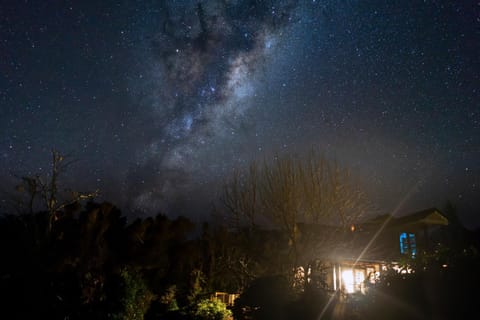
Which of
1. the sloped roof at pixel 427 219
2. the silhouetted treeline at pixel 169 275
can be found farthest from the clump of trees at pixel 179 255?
the sloped roof at pixel 427 219

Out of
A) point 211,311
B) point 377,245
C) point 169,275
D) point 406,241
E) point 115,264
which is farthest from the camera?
point 377,245

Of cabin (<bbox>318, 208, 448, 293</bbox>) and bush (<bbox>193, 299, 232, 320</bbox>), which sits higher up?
cabin (<bbox>318, 208, 448, 293</bbox>)

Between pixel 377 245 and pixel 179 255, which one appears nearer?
pixel 179 255

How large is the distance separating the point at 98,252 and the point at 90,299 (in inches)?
90.7

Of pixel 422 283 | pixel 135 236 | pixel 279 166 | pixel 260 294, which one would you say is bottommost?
pixel 260 294

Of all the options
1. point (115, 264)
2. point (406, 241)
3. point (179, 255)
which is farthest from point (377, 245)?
point (115, 264)

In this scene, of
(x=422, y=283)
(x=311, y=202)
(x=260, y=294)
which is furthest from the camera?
(x=311, y=202)

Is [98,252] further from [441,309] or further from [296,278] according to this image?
[441,309]

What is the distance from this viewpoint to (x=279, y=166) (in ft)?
→ 59.6

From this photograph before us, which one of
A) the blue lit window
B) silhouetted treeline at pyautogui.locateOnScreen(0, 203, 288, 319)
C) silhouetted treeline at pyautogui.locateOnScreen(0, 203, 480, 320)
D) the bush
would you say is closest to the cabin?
the blue lit window

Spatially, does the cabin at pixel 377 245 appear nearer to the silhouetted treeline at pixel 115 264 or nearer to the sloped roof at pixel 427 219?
the sloped roof at pixel 427 219

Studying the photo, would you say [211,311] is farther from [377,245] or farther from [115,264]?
[377,245]

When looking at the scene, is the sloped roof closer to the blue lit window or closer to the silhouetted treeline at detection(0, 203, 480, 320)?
the blue lit window

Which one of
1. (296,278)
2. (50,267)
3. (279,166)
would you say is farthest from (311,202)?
(50,267)
